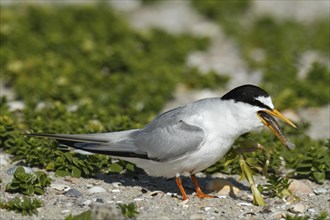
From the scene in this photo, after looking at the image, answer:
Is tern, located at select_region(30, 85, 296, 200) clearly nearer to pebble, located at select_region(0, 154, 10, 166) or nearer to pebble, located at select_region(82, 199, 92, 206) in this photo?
pebble, located at select_region(82, 199, 92, 206)

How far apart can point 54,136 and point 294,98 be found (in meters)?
3.16

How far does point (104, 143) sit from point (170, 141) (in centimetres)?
52

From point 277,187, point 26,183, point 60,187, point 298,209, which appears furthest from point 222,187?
point 26,183

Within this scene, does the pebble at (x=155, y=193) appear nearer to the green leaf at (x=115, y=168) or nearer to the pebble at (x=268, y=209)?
the green leaf at (x=115, y=168)

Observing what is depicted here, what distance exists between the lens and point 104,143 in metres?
5.34

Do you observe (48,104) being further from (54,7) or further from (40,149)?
(54,7)

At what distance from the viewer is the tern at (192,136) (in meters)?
5.08

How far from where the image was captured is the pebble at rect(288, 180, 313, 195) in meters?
5.53

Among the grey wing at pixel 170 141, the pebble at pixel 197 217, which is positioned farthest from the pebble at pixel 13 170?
the pebble at pixel 197 217

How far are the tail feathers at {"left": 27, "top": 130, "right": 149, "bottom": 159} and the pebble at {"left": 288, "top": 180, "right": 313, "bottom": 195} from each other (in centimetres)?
120

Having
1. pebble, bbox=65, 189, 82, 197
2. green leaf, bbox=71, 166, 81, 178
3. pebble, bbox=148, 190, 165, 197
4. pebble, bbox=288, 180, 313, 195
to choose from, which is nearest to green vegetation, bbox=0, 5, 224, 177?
green leaf, bbox=71, 166, 81, 178

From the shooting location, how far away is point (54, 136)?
17.3 ft

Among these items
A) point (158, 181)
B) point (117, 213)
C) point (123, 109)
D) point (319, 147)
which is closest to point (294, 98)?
point (319, 147)

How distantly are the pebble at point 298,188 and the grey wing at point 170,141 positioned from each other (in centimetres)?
94
